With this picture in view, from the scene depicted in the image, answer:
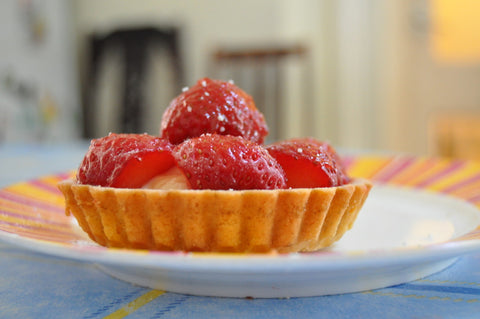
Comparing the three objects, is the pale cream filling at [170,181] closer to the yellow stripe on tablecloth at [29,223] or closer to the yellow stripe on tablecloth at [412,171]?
the yellow stripe on tablecloth at [29,223]

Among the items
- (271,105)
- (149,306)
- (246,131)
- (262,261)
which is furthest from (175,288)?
(271,105)

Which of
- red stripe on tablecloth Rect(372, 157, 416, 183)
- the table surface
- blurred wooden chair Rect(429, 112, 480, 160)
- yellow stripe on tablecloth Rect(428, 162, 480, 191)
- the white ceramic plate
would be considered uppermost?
the white ceramic plate

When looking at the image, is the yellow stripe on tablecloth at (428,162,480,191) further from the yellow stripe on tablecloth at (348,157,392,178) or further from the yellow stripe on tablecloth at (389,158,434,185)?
the yellow stripe on tablecloth at (348,157,392,178)

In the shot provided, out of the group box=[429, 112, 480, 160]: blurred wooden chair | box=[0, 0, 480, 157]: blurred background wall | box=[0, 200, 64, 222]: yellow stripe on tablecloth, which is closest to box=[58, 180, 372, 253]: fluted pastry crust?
box=[0, 200, 64, 222]: yellow stripe on tablecloth

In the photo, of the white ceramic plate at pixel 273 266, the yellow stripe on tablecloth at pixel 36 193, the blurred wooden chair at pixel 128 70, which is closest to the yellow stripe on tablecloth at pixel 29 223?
the white ceramic plate at pixel 273 266

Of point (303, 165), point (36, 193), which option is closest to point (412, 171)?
point (303, 165)

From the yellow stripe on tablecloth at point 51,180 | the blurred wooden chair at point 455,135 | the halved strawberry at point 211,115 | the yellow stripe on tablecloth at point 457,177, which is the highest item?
the halved strawberry at point 211,115
